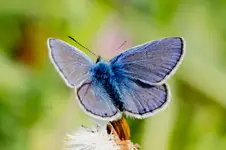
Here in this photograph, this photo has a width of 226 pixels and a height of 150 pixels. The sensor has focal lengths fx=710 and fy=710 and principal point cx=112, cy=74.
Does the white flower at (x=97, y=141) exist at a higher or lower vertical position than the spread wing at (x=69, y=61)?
lower

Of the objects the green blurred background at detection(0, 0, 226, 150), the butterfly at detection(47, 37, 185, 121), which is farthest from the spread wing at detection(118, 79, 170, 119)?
the green blurred background at detection(0, 0, 226, 150)

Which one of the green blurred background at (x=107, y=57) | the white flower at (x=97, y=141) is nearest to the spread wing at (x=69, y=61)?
the white flower at (x=97, y=141)

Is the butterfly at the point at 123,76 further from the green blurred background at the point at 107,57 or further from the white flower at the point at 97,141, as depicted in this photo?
the green blurred background at the point at 107,57

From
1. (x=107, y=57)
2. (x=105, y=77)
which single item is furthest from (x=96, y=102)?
(x=107, y=57)

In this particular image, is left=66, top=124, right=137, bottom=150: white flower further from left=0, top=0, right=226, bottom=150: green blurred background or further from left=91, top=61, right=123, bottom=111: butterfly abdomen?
left=0, top=0, right=226, bottom=150: green blurred background

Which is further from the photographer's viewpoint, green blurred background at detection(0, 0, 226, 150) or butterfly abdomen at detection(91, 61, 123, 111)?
green blurred background at detection(0, 0, 226, 150)

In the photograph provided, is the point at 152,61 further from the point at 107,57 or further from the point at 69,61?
the point at 107,57
